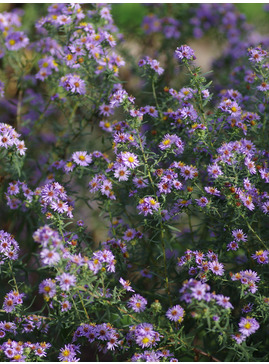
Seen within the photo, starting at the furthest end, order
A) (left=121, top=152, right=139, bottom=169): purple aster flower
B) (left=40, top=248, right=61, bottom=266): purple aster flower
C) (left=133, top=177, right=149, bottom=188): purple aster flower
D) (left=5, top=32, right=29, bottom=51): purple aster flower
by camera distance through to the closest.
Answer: (left=5, top=32, right=29, bottom=51): purple aster flower < (left=133, top=177, right=149, bottom=188): purple aster flower < (left=121, top=152, right=139, bottom=169): purple aster flower < (left=40, top=248, right=61, bottom=266): purple aster flower

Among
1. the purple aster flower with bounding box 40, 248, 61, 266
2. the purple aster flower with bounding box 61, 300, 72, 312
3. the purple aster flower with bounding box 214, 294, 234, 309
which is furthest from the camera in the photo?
the purple aster flower with bounding box 61, 300, 72, 312

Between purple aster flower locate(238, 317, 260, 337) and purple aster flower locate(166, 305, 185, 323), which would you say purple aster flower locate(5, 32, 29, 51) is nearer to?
purple aster flower locate(166, 305, 185, 323)

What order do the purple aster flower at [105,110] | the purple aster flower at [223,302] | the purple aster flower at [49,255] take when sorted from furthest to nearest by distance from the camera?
the purple aster flower at [105,110], the purple aster flower at [223,302], the purple aster flower at [49,255]

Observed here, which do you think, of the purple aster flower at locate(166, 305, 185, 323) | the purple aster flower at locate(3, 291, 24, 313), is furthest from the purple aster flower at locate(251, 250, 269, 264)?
the purple aster flower at locate(3, 291, 24, 313)

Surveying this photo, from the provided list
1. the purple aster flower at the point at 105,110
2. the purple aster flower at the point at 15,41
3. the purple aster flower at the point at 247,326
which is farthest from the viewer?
the purple aster flower at the point at 15,41

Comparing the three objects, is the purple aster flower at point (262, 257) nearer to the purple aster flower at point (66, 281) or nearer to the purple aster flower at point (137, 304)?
the purple aster flower at point (137, 304)

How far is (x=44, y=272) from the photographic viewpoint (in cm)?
232

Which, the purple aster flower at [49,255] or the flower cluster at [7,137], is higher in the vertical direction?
the purple aster flower at [49,255]

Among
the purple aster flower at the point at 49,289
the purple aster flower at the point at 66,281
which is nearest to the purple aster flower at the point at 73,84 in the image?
the purple aster flower at the point at 49,289

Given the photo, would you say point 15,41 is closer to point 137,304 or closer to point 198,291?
point 137,304

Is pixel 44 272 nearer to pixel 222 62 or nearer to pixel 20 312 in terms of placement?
pixel 20 312

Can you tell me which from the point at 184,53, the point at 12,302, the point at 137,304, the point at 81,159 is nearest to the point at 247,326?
the point at 137,304

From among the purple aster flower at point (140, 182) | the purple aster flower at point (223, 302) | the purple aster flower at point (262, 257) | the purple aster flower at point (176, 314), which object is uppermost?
the purple aster flower at point (223, 302)

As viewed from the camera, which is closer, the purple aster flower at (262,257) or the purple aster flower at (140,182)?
the purple aster flower at (262,257)
